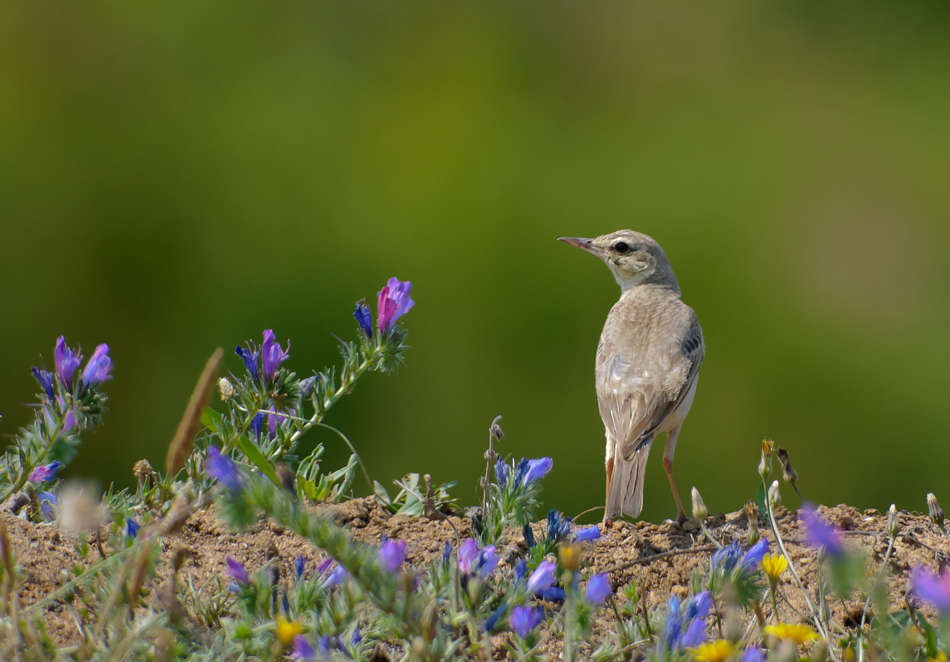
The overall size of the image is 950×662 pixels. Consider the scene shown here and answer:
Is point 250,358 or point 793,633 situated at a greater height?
point 250,358

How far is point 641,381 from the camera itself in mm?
4762

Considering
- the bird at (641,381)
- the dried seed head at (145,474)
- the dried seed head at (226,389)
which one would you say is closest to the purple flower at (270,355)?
the dried seed head at (226,389)

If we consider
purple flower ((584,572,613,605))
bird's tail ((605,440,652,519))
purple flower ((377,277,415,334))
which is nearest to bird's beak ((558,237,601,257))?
bird's tail ((605,440,652,519))

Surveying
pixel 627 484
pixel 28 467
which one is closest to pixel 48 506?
pixel 28 467

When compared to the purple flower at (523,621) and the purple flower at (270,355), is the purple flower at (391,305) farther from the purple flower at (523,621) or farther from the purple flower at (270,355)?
the purple flower at (523,621)

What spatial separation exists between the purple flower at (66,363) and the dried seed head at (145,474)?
346mm

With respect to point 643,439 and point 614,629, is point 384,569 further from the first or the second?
point 643,439

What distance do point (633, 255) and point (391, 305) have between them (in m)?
3.50

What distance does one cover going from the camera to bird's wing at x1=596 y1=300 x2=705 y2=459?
4.55 metres

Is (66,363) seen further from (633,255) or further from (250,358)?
(633,255)

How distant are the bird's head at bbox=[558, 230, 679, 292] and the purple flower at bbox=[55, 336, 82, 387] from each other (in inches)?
159

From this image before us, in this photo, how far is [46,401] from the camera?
245 centimetres

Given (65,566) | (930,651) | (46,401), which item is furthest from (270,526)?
(930,651)

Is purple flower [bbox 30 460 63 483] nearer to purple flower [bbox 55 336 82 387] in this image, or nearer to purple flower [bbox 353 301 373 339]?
purple flower [bbox 55 336 82 387]
